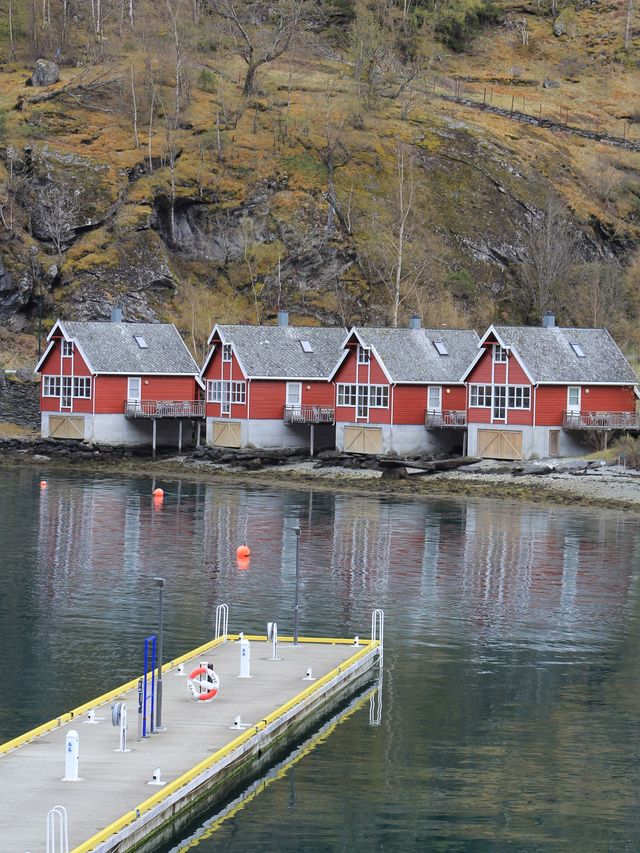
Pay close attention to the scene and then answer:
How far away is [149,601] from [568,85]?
122420 mm

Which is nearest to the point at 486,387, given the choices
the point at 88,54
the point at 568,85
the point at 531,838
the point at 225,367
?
the point at 225,367

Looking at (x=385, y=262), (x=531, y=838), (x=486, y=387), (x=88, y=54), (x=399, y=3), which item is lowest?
(x=531, y=838)

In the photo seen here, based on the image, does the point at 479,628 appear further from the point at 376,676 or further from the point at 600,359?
the point at 600,359

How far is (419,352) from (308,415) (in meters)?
7.17

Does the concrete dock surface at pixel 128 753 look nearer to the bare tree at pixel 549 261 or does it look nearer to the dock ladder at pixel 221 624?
the dock ladder at pixel 221 624

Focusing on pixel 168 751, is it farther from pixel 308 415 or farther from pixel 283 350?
pixel 283 350

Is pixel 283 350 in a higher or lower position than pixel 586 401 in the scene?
higher

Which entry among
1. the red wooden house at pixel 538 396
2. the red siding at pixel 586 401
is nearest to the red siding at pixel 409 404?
the red wooden house at pixel 538 396

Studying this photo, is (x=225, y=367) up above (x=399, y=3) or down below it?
below

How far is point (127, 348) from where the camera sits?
287ft

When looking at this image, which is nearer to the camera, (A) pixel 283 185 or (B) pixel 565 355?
(B) pixel 565 355

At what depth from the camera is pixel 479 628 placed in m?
38.0

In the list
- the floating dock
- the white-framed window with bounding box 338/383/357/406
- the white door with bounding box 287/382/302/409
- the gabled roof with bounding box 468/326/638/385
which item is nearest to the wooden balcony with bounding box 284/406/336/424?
the white door with bounding box 287/382/302/409

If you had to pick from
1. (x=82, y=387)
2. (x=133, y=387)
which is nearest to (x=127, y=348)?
(x=133, y=387)
